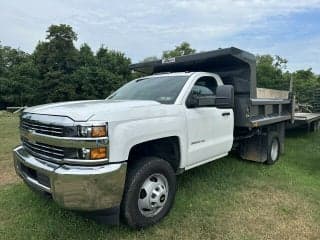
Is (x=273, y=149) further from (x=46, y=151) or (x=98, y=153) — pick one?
(x=46, y=151)

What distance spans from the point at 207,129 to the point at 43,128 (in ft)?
7.67

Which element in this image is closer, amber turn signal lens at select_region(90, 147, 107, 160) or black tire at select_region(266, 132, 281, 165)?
amber turn signal lens at select_region(90, 147, 107, 160)

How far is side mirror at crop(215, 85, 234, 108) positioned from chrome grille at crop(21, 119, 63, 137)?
2.18 meters

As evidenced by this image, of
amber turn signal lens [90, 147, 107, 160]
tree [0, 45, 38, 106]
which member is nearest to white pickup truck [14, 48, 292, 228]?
amber turn signal lens [90, 147, 107, 160]

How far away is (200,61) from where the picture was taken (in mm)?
6070

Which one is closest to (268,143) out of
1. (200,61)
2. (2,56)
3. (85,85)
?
(200,61)

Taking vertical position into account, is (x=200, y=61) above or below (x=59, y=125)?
above

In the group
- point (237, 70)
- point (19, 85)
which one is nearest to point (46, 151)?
point (237, 70)

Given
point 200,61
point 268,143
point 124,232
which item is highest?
point 200,61

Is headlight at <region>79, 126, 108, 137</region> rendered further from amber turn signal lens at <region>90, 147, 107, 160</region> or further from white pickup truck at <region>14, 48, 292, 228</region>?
amber turn signal lens at <region>90, 147, 107, 160</region>

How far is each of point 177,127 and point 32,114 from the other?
1729 millimetres

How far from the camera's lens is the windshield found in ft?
15.3

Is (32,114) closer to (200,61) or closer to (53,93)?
(200,61)

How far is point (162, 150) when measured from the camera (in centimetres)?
429
